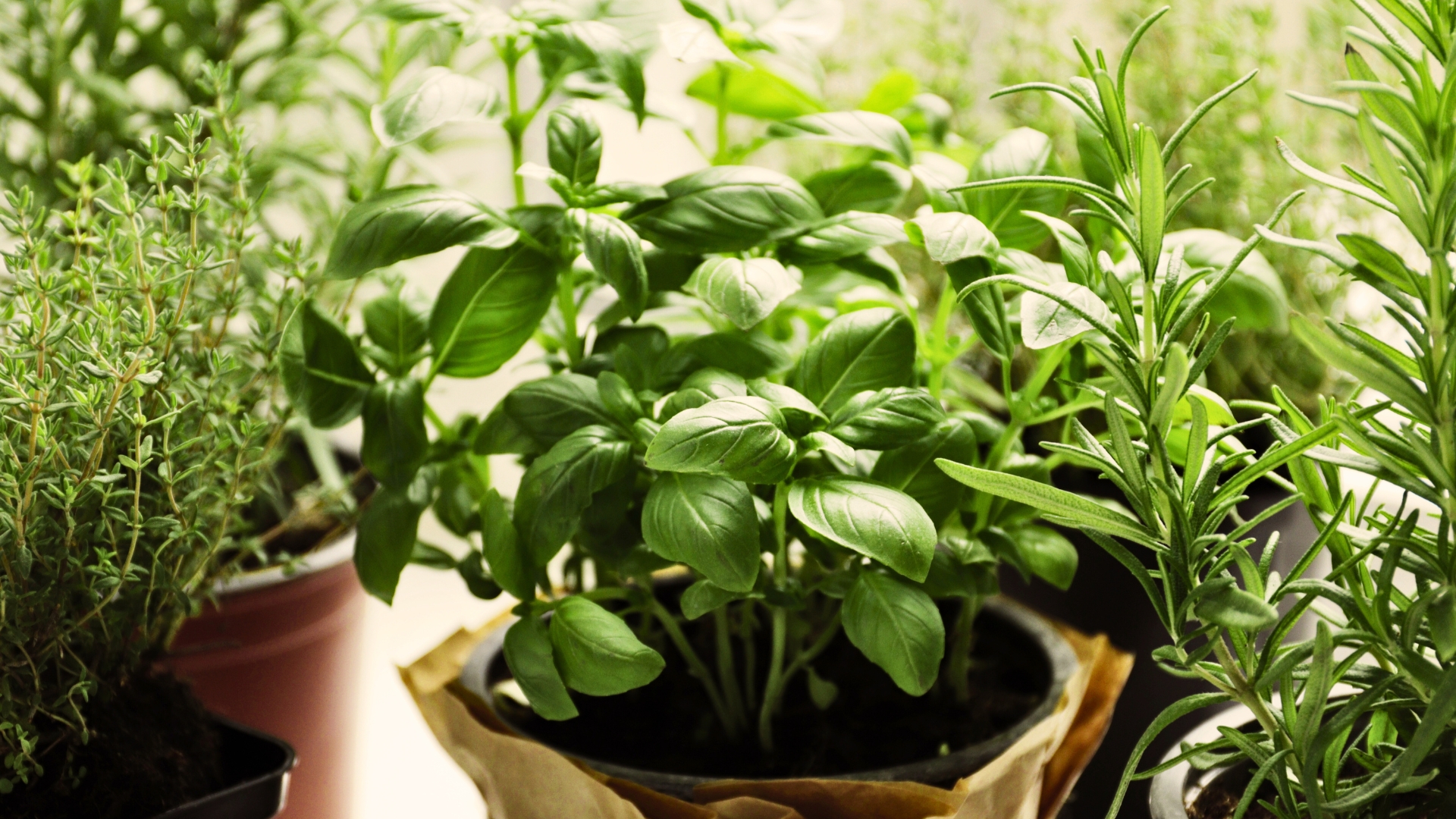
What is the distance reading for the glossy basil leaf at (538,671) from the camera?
0.52m

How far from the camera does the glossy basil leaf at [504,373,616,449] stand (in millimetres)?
552

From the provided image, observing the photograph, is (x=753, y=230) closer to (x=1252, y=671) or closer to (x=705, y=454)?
(x=705, y=454)

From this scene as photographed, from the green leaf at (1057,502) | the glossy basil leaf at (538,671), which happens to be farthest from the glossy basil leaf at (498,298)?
the green leaf at (1057,502)

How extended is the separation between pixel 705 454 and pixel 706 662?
31 centimetres

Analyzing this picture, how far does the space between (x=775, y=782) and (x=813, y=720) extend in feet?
0.37

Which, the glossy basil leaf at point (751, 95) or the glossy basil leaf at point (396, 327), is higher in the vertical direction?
the glossy basil leaf at point (751, 95)

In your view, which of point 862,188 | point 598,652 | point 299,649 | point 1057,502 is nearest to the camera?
point 1057,502

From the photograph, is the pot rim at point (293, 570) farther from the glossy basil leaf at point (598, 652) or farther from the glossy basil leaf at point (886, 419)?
the glossy basil leaf at point (886, 419)

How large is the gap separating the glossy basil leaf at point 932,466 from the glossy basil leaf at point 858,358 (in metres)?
0.03

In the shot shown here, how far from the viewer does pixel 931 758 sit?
573 mm

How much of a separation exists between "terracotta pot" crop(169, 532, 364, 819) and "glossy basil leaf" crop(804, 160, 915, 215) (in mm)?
402

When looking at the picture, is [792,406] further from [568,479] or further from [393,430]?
[393,430]

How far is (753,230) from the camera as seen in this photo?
1.77ft

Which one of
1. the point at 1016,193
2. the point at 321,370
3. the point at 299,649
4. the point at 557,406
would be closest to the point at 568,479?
the point at 557,406
